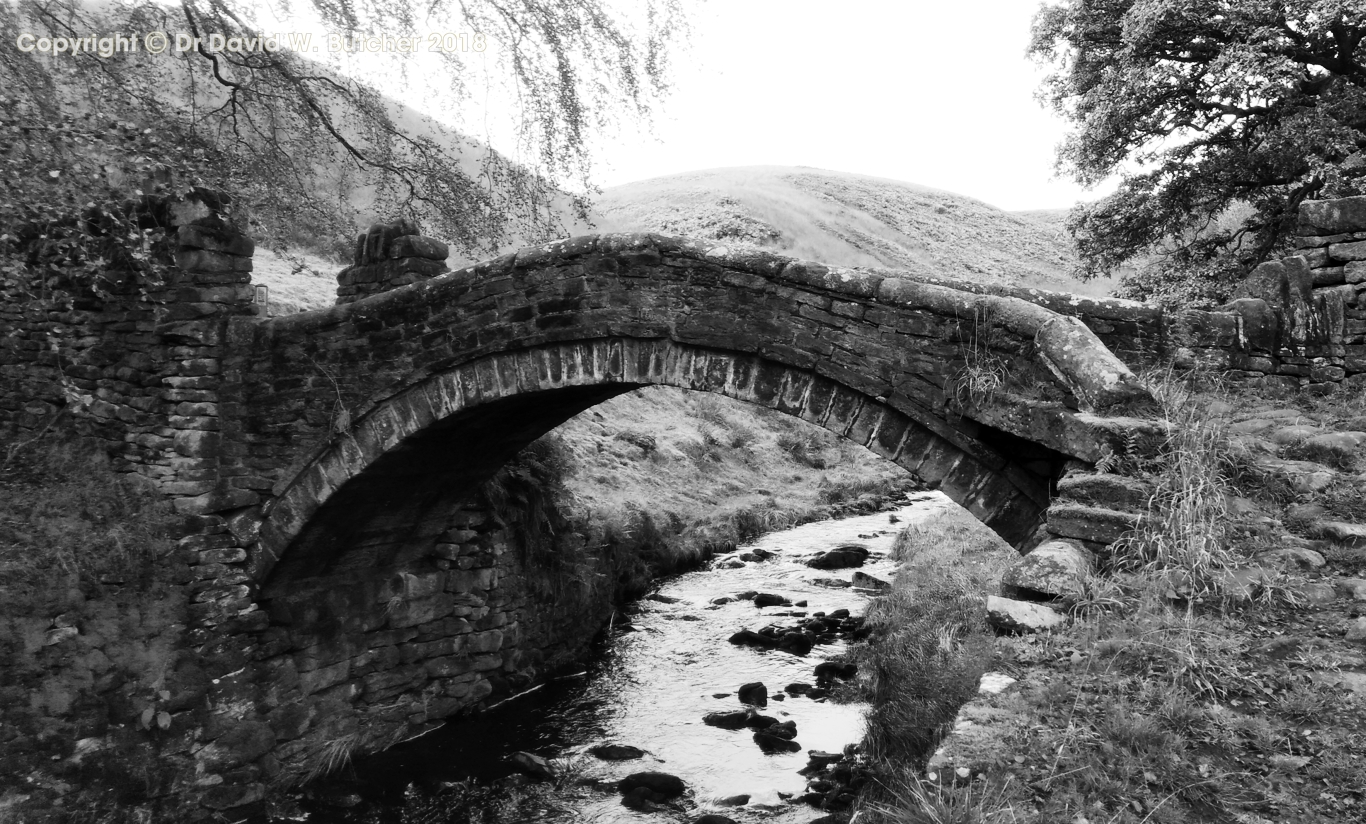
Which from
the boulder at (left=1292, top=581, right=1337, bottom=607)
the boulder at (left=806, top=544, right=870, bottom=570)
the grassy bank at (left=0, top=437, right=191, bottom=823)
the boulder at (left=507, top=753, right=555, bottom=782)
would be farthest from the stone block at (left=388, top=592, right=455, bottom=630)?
the boulder at (left=1292, top=581, right=1337, bottom=607)

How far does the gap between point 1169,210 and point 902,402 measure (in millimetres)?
10242

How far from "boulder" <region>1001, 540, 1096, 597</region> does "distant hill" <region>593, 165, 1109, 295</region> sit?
86.6ft

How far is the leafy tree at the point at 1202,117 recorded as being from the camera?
417 inches

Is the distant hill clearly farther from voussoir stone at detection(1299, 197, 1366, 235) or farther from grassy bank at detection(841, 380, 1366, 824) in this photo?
grassy bank at detection(841, 380, 1366, 824)

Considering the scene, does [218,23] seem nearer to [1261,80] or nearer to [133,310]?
[133,310]

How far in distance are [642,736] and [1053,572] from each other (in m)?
5.87

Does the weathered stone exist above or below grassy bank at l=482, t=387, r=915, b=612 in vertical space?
below

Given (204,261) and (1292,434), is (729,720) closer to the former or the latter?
(1292,434)

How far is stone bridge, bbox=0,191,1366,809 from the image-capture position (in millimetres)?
5328

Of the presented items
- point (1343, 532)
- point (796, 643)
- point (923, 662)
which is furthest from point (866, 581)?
point (1343, 532)

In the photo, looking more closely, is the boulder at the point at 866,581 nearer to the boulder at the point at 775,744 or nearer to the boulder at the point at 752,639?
the boulder at the point at 752,639

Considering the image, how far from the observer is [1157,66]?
39.7 feet

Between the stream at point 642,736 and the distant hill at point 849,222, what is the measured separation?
20.9m

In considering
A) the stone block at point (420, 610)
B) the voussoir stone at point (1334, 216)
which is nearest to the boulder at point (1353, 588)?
the voussoir stone at point (1334, 216)
